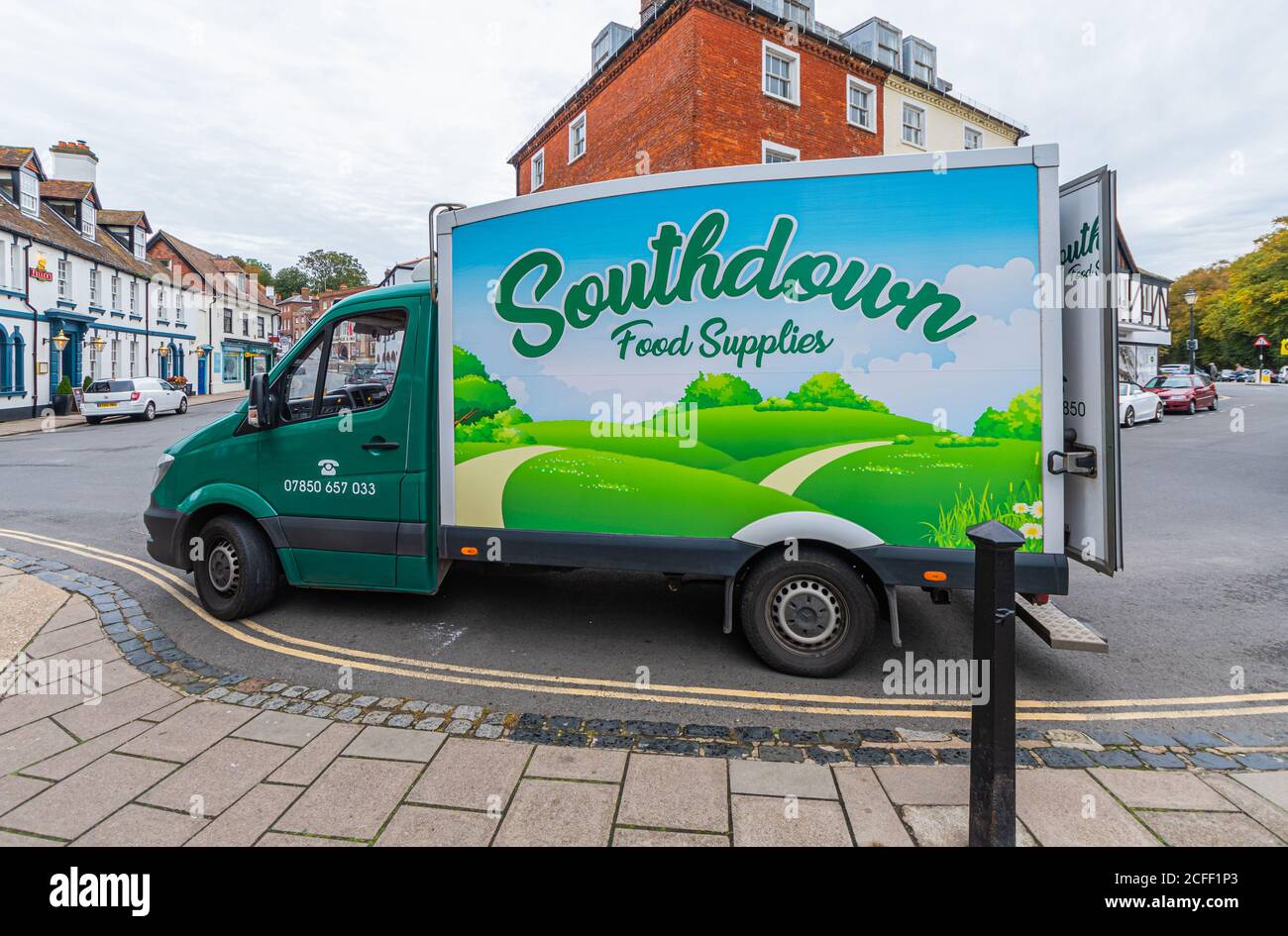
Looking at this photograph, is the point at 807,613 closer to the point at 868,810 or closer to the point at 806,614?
the point at 806,614

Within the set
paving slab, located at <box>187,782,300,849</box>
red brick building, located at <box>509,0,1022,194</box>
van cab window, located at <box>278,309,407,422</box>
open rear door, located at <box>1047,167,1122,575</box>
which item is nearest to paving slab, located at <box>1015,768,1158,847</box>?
open rear door, located at <box>1047,167,1122,575</box>

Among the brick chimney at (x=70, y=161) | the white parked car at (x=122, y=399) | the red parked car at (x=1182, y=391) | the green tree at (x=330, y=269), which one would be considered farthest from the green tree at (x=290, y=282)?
the red parked car at (x=1182, y=391)

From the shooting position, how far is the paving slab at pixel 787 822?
9.55ft

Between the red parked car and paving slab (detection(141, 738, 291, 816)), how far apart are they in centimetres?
3151

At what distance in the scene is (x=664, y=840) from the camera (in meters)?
2.92

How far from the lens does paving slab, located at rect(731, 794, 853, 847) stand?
9.55 feet

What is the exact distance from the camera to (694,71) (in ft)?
61.6

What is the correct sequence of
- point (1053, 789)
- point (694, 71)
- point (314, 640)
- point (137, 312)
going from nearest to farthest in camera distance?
point (1053, 789) < point (314, 640) < point (694, 71) < point (137, 312)

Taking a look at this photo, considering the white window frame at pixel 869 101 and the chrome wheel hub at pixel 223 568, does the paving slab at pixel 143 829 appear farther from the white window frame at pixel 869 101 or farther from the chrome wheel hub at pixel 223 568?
the white window frame at pixel 869 101

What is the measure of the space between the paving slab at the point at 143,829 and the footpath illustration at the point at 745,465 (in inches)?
97.9
